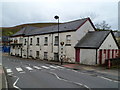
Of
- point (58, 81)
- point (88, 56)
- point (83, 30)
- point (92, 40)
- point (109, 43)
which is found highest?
point (83, 30)

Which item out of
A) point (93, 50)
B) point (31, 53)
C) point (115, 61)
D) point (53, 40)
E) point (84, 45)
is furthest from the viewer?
point (31, 53)

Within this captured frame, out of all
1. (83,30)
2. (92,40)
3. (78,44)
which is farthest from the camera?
(83,30)

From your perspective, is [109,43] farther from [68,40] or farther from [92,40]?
[68,40]

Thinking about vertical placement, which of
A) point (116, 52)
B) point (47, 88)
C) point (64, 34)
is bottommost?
point (47, 88)

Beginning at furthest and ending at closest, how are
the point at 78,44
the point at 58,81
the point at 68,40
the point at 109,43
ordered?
the point at 68,40, the point at 78,44, the point at 109,43, the point at 58,81

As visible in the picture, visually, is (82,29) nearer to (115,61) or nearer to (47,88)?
(115,61)

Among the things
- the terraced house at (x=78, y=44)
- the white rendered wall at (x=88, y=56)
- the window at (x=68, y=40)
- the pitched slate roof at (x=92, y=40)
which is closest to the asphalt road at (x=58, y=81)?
the white rendered wall at (x=88, y=56)

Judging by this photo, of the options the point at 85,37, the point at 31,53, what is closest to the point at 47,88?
the point at 85,37

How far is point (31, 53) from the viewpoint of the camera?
35.6 m

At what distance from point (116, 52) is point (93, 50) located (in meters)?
5.26

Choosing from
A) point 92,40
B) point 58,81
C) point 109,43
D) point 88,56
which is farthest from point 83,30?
point 58,81

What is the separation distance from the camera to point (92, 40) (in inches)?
826

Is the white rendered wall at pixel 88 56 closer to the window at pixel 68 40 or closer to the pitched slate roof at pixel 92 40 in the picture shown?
the pitched slate roof at pixel 92 40

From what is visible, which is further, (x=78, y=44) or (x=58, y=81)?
(x=78, y=44)
